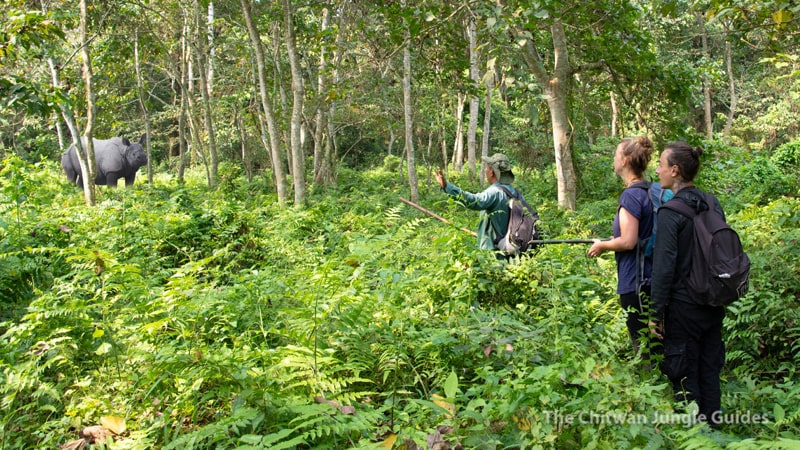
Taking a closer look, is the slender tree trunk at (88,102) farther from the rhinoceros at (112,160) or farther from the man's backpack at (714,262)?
the man's backpack at (714,262)

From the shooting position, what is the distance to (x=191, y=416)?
148 inches

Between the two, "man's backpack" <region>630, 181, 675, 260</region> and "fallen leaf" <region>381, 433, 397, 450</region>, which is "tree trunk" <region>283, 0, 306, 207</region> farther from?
"fallen leaf" <region>381, 433, 397, 450</region>

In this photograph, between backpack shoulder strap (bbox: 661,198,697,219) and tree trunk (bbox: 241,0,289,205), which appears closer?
backpack shoulder strap (bbox: 661,198,697,219)

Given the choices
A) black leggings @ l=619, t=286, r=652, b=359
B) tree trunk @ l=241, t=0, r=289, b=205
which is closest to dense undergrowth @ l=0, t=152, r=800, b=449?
black leggings @ l=619, t=286, r=652, b=359

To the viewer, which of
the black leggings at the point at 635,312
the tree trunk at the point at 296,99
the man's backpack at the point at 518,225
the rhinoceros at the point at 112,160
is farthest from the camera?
the rhinoceros at the point at 112,160

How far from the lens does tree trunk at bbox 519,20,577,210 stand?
9.73 metres

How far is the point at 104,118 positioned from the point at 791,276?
17.3 m

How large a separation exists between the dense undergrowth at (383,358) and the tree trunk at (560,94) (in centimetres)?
362

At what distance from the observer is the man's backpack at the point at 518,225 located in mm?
5398

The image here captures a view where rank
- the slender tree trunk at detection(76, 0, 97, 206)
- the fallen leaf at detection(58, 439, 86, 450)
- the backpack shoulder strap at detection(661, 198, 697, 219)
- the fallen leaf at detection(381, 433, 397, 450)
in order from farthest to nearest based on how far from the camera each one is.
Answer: the slender tree trunk at detection(76, 0, 97, 206) → the backpack shoulder strap at detection(661, 198, 697, 219) → the fallen leaf at detection(58, 439, 86, 450) → the fallen leaf at detection(381, 433, 397, 450)

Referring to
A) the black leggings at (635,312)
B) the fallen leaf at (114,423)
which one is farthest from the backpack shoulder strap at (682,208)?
the fallen leaf at (114,423)

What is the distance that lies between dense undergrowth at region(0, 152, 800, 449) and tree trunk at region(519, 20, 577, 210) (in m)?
3.62

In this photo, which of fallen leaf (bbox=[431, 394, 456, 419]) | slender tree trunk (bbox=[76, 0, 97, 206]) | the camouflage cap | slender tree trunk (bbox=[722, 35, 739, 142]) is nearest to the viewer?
fallen leaf (bbox=[431, 394, 456, 419])

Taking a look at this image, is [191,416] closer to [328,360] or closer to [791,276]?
[328,360]
